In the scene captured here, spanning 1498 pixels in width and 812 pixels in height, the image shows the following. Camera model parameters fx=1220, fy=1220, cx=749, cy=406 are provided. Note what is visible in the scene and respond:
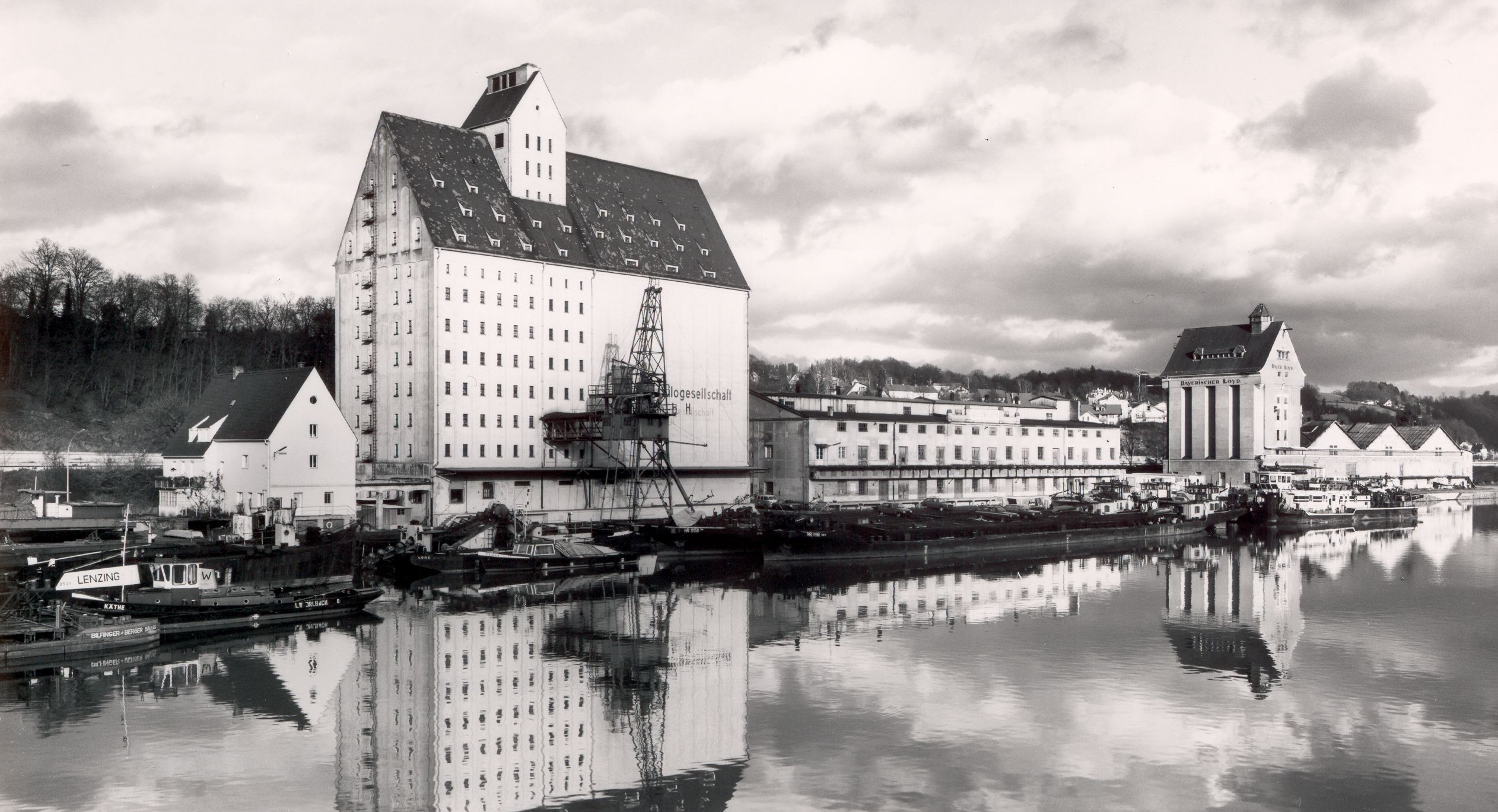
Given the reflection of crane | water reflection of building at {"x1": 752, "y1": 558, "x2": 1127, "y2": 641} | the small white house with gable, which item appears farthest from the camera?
the small white house with gable

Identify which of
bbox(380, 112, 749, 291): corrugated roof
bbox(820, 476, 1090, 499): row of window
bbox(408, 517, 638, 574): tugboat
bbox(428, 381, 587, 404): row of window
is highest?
bbox(380, 112, 749, 291): corrugated roof

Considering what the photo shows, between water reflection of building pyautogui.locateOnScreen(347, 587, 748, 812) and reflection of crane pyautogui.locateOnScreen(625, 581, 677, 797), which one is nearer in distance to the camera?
water reflection of building pyautogui.locateOnScreen(347, 587, 748, 812)

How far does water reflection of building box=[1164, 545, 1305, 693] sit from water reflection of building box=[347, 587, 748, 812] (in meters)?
11.6

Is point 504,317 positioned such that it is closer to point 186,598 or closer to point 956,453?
point 186,598

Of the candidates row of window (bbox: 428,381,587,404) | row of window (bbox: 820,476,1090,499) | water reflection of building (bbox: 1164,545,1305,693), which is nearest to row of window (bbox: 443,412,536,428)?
row of window (bbox: 428,381,587,404)

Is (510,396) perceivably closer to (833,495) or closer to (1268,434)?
(833,495)

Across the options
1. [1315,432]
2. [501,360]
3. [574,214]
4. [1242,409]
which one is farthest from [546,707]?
[1315,432]

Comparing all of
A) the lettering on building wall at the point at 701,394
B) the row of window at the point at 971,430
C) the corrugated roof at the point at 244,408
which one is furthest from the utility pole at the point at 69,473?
the row of window at the point at 971,430

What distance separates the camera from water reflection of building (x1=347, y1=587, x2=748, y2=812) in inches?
773

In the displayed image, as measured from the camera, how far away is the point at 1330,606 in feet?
128

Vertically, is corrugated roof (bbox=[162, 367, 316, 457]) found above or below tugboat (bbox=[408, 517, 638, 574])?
above

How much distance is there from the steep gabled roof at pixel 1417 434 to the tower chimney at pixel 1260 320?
29825 mm

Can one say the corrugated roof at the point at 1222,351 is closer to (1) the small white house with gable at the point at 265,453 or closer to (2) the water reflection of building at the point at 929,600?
(2) the water reflection of building at the point at 929,600

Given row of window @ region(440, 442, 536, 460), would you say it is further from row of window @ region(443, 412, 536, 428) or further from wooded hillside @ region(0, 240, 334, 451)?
wooded hillside @ region(0, 240, 334, 451)
